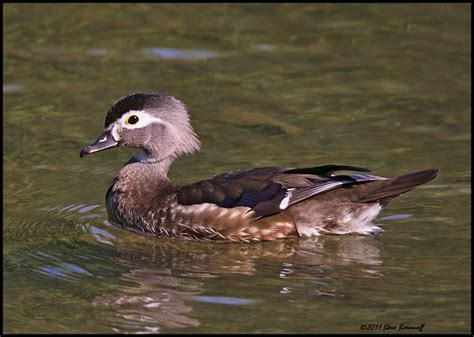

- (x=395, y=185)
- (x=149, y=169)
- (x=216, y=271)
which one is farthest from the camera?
(x=149, y=169)

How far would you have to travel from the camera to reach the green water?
7.90 meters

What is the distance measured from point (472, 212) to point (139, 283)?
9.03 feet

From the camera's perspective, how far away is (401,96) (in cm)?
1239

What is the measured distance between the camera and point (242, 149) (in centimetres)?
1110

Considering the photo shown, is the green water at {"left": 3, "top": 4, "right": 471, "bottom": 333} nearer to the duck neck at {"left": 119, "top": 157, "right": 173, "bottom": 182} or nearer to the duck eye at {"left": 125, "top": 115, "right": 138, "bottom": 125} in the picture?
the duck neck at {"left": 119, "top": 157, "right": 173, "bottom": 182}

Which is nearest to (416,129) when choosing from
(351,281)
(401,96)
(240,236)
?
(401,96)

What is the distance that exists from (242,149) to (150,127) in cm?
135

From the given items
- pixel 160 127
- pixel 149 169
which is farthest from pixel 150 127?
pixel 149 169

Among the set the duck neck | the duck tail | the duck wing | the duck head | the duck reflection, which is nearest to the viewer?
the duck reflection

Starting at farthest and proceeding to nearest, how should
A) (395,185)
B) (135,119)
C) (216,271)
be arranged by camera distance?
(135,119) < (395,185) < (216,271)

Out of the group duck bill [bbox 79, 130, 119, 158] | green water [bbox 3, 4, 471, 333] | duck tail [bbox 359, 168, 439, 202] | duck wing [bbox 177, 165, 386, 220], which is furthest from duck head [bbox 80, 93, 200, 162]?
duck tail [bbox 359, 168, 439, 202]

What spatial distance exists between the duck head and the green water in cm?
55

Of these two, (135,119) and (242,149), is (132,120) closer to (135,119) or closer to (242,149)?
(135,119)

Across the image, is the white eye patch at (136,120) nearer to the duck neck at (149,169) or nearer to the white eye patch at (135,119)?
the white eye patch at (135,119)
